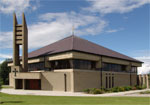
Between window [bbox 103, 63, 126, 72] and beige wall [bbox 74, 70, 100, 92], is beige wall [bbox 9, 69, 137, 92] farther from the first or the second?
window [bbox 103, 63, 126, 72]

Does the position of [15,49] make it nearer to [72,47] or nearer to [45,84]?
[45,84]

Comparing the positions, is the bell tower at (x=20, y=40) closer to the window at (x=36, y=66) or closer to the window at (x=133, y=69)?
the window at (x=36, y=66)

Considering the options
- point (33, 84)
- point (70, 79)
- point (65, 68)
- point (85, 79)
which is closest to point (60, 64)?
point (65, 68)

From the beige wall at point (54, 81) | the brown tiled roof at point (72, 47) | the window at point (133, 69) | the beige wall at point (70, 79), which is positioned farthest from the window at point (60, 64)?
the window at point (133, 69)

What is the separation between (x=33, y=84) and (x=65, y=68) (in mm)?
7066

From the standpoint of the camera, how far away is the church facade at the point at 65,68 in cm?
3134

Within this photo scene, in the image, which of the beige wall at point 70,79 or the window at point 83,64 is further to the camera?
the window at point 83,64

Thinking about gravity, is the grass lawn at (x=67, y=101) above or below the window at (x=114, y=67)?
below

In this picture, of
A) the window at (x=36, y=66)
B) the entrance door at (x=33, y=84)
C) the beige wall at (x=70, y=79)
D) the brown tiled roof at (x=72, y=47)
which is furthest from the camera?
the window at (x=36, y=66)

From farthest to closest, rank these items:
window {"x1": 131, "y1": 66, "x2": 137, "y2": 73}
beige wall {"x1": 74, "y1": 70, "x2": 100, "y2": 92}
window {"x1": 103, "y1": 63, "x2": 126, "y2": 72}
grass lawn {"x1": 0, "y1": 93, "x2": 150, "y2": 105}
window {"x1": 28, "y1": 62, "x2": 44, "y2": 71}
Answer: window {"x1": 131, "y1": 66, "x2": 137, "y2": 73}, window {"x1": 103, "y1": 63, "x2": 126, "y2": 72}, window {"x1": 28, "y1": 62, "x2": 44, "y2": 71}, beige wall {"x1": 74, "y1": 70, "x2": 100, "y2": 92}, grass lawn {"x1": 0, "y1": 93, "x2": 150, "y2": 105}

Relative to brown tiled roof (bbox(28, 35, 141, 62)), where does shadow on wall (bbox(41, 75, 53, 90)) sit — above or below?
below

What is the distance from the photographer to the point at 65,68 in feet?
107

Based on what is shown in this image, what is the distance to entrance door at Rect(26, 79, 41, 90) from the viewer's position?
33819mm

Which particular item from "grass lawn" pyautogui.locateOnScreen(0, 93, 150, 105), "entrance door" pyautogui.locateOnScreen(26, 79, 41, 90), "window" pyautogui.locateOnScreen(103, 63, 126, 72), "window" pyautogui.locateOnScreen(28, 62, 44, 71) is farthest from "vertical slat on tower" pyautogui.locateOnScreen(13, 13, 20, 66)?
"grass lawn" pyautogui.locateOnScreen(0, 93, 150, 105)
